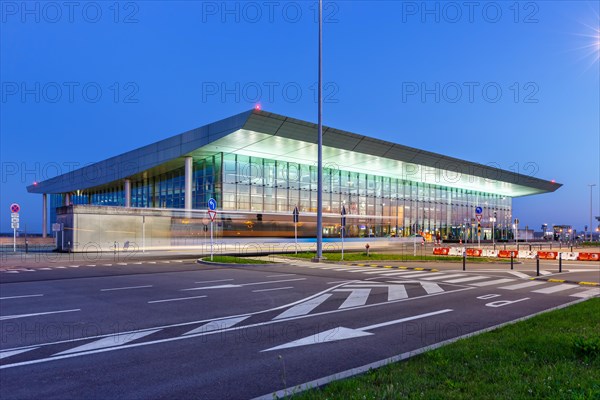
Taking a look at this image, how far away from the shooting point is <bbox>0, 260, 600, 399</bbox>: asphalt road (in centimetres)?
557

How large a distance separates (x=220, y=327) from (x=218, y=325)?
0.62 ft

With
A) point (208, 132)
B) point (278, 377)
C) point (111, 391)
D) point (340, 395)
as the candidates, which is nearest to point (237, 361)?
point (278, 377)

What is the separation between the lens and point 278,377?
5.65 metres

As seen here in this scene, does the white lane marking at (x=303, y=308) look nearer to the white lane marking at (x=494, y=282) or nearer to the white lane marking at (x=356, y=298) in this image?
the white lane marking at (x=356, y=298)

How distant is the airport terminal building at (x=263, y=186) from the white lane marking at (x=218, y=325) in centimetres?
2561

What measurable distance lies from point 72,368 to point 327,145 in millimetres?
37247

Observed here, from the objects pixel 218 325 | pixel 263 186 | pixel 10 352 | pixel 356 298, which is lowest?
pixel 356 298

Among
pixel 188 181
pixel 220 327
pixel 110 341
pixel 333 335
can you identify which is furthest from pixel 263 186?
pixel 110 341

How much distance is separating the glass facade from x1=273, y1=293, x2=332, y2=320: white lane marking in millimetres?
31770

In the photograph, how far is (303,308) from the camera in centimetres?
1087

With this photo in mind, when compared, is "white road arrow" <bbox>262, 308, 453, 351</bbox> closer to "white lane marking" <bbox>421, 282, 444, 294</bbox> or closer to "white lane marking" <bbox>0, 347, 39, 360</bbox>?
"white lane marking" <bbox>0, 347, 39, 360</bbox>

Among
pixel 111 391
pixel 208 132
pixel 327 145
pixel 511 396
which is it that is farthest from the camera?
pixel 327 145

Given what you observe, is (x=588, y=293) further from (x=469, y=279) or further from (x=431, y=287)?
(x=431, y=287)

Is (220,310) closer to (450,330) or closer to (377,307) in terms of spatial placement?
(377,307)
